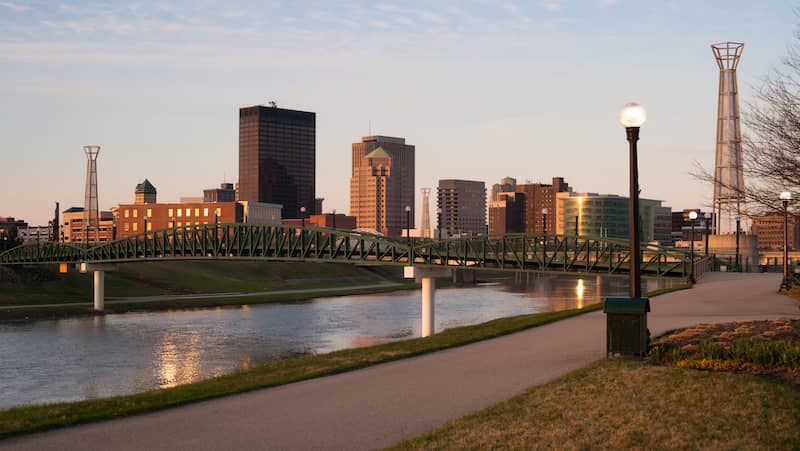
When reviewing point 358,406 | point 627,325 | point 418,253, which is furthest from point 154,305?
point 358,406

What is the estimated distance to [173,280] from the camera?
100m

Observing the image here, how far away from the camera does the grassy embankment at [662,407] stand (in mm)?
11508

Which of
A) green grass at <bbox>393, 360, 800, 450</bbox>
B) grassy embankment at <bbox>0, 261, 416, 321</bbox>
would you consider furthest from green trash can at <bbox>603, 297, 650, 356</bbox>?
grassy embankment at <bbox>0, 261, 416, 321</bbox>

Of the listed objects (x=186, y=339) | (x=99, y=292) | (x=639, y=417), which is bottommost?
(x=186, y=339)

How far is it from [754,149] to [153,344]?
3873 cm

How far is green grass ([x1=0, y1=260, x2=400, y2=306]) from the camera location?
85.0 meters

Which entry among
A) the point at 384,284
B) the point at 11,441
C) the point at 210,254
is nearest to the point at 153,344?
the point at 210,254

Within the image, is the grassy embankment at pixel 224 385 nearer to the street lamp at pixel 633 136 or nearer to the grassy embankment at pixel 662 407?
the grassy embankment at pixel 662 407

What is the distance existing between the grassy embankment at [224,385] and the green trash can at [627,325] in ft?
19.6

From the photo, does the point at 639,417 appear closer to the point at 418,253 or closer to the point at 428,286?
the point at 428,286

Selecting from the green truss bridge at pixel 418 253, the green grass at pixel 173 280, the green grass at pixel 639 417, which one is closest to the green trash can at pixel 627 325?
the green grass at pixel 639 417

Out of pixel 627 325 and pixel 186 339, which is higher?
pixel 627 325

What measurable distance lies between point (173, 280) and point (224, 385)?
280 feet

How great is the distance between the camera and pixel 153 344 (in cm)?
4962
